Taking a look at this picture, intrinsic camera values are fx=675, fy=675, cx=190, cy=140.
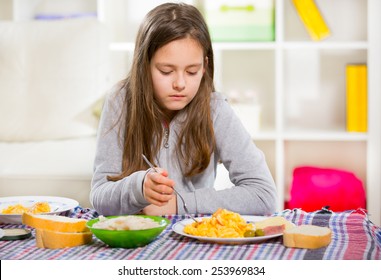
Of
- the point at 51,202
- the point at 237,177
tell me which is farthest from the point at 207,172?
the point at 51,202

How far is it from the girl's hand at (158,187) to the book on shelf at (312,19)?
73.6 inches

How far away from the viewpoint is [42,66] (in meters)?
2.58

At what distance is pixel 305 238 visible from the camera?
861 mm

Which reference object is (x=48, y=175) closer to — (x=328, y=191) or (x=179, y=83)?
(x=179, y=83)

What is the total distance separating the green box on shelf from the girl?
1.35 metres

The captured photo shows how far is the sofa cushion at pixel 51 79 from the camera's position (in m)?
2.52

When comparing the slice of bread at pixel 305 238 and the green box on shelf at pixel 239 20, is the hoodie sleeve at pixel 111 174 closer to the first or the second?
the slice of bread at pixel 305 238

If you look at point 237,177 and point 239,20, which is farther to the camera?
point 239,20

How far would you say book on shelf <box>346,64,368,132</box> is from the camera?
2.70 metres

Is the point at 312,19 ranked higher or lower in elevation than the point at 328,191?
higher

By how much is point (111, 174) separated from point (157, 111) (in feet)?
0.55
